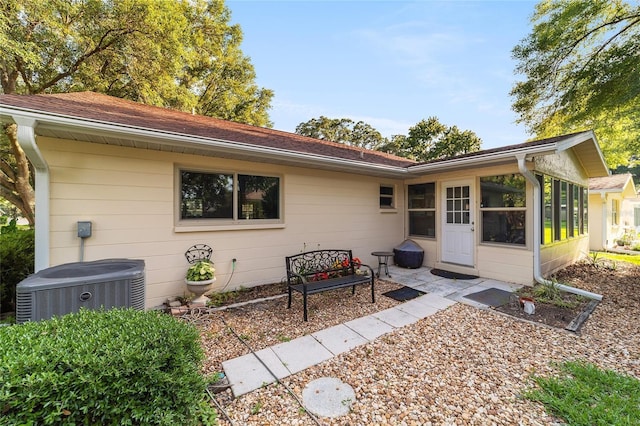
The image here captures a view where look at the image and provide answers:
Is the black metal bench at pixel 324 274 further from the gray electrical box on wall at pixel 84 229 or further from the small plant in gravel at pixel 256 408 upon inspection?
the gray electrical box on wall at pixel 84 229

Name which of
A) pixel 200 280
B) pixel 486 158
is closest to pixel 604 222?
pixel 486 158

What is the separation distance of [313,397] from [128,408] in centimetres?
141

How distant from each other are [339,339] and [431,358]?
42.3 inches

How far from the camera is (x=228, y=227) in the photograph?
16.1ft

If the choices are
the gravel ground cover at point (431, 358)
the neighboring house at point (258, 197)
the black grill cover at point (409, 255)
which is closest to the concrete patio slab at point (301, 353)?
the gravel ground cover at point (431, 358)

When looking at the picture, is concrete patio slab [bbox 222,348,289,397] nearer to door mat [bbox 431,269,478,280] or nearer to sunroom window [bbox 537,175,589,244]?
door mat [bbox 431,269,478,280]

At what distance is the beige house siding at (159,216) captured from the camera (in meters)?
3.66

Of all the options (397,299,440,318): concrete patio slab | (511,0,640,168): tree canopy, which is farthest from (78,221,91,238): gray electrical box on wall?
(511,0,640,168): tree canopy

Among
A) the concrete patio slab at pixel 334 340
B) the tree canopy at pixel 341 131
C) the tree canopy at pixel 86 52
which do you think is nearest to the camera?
the concrete patio slab at pixel 334 340

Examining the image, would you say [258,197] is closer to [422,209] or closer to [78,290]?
[78,290]

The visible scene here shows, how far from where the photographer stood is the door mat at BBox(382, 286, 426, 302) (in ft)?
15.6

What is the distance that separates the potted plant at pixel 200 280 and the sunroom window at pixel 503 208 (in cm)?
599

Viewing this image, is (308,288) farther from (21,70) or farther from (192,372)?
(21,70)

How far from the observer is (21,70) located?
828 cm
